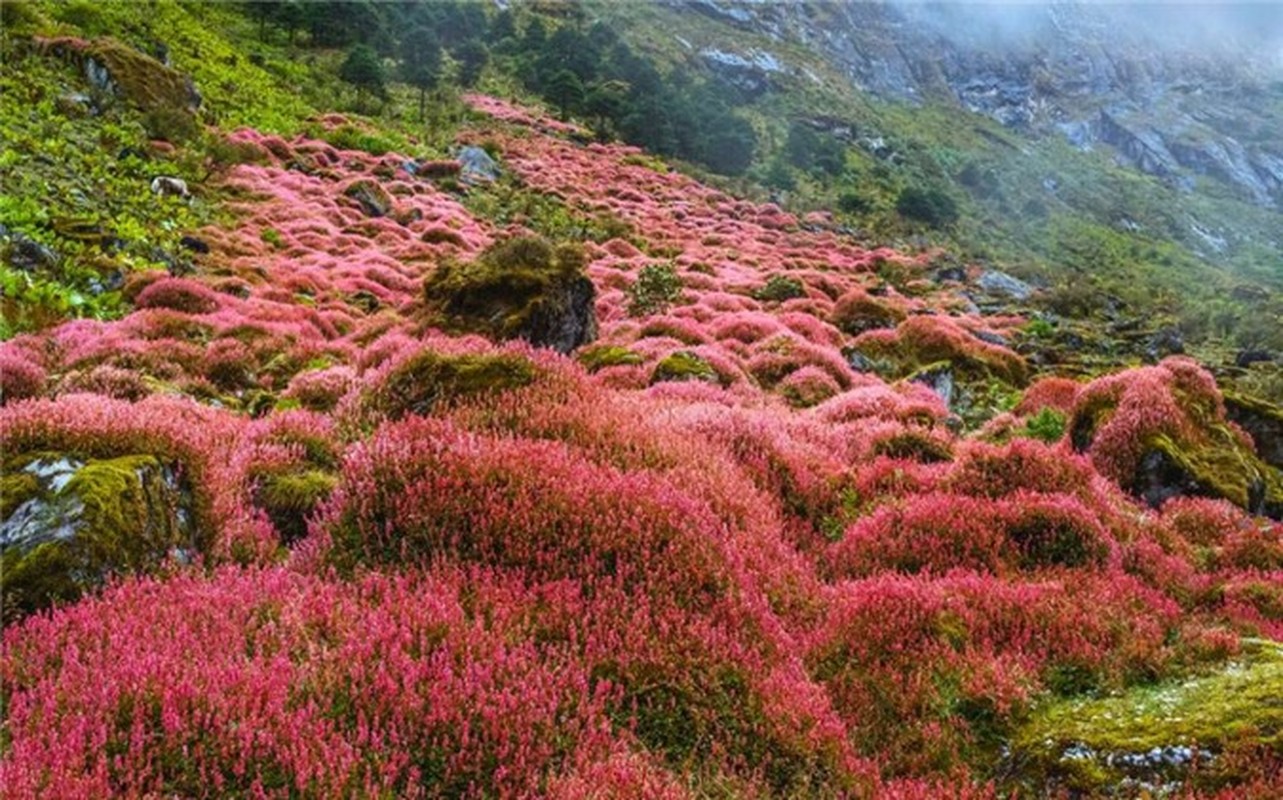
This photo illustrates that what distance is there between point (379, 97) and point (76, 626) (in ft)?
181

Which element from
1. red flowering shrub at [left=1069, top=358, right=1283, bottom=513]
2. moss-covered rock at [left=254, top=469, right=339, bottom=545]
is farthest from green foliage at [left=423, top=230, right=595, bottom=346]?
red flowering shrub at [left=1069, top=358, right=1283, bottom=513]

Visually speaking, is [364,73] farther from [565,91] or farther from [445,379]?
[445,379]

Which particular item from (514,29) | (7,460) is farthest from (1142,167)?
(7,460)

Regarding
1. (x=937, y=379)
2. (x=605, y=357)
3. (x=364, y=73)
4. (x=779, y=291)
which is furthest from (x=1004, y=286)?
(x=364, y=73)

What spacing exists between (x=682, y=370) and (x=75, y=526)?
32.9 ft

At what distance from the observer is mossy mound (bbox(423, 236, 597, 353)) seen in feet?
47.3

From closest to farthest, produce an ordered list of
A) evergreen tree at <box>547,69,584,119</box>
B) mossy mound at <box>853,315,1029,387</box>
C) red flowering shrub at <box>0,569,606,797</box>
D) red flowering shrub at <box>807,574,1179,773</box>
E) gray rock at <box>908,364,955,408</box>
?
red flowering shrub at <box>0,569,606,797</box> < red flowering shrub at <box>807,574,1179,773</box> < gray rock at <box>908,364,955,408</box> < mossy mound at <box>853,315,1029,387</box> < evergreen tree at <box>547,69,584,119</box>

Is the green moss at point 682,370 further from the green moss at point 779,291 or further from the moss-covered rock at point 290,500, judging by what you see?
the green moss at point 779,291

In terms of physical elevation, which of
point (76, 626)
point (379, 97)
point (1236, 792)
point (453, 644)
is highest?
point (1236, 792)

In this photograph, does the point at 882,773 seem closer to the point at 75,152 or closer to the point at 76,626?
the point at 76,626

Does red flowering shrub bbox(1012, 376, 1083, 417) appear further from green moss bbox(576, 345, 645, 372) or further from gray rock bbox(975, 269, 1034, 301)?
gray rock bbox(975, 269, 1034, 301)

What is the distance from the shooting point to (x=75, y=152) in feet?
73.9

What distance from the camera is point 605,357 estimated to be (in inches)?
594

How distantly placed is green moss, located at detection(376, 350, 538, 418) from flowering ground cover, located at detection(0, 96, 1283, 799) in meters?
0.04
